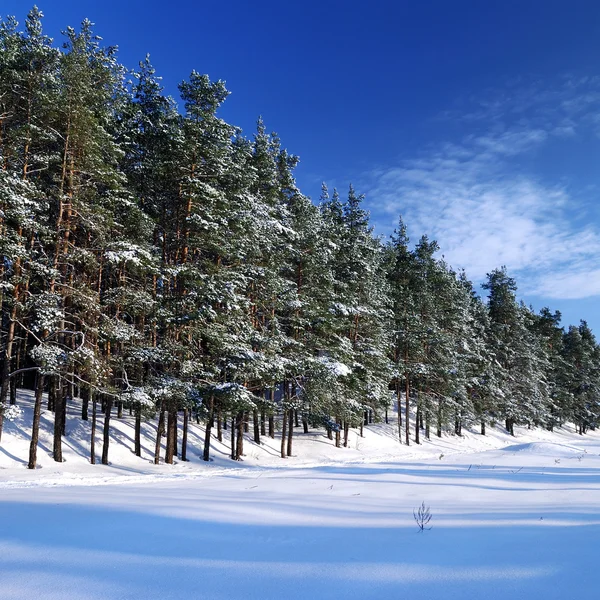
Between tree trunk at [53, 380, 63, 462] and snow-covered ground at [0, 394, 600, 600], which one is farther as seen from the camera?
tree trunk at [53, 380, 63, 462]

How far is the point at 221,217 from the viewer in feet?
71.7

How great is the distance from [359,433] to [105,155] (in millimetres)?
29237

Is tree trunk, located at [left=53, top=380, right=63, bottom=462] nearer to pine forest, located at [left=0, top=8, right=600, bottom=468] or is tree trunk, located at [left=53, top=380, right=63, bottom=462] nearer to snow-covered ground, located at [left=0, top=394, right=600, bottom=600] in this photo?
pine forest, located at [left=0, top=8, right=600, bottom=468]

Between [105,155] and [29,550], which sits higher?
[105,155]

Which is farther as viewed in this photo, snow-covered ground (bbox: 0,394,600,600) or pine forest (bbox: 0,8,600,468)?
pine forest (bbox: 0,8,600,468)

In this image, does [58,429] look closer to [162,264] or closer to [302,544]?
[162,264]

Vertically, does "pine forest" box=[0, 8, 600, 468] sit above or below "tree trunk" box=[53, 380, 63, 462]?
above

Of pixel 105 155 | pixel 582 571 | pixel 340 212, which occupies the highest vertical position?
pixel 340 212

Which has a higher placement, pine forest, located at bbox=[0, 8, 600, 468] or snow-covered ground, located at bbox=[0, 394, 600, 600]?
pine forest, located at bbox=[0, 8, 600, 468]

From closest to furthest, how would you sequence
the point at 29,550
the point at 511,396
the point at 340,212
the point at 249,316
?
the point at 29,550
the point at 249,316
the point at 340,212
the point at 511,396

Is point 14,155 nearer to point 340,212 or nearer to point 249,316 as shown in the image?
point 249,316

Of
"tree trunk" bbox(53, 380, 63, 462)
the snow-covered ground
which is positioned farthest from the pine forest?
the snow-covered ground

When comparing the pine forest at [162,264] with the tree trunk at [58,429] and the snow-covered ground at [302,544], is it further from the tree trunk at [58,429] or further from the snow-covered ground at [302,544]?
the snow-covered ground at [302,544]

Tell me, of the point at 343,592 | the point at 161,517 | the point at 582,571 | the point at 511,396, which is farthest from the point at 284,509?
the point at 511,396
